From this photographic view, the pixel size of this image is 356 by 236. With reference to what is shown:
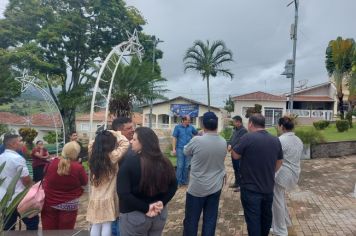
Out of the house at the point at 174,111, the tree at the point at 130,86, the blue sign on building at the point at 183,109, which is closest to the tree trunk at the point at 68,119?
the tree at the point at 130,86

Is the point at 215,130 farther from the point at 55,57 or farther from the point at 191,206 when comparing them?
the point at 55,57

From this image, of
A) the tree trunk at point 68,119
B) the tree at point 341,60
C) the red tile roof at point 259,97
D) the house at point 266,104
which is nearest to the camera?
the tree at point 341,60

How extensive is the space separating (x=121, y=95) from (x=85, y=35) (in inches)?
482

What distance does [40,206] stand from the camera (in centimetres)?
404

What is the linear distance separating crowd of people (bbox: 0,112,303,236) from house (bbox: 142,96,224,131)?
34677mm

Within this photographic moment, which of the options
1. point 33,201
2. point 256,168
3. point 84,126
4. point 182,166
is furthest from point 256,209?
point 84,126

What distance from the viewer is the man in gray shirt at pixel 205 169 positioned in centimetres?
420

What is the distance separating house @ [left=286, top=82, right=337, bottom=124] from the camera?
34000mm

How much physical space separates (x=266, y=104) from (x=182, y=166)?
3030cm

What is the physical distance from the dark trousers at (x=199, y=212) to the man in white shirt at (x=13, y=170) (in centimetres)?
191

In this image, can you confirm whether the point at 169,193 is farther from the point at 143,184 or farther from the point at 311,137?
the point at 311,137

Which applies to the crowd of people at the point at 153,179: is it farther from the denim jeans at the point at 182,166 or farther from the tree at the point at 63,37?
the tree at the point at 63,37

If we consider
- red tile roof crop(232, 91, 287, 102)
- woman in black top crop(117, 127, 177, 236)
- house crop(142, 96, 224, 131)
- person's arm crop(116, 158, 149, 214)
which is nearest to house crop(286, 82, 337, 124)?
red tile roof crop(232, 91, 287, 102)

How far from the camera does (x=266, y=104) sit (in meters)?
37.1
